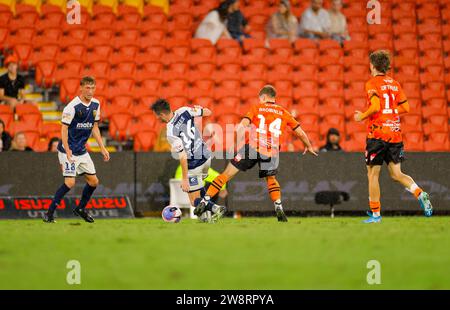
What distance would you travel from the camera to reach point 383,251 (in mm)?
5969

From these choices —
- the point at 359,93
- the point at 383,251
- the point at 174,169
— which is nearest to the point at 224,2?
the point at 359,93

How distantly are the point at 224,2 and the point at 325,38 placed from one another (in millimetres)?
2586

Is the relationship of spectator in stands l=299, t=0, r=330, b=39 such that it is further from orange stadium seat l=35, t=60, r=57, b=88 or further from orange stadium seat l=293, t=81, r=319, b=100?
orange stadium seat l=35, t=60, r=57, b=88

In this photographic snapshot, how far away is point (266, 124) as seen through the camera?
9906 mm

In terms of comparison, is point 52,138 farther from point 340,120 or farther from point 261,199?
point 340,120

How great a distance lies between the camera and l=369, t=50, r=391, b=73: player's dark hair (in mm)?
9180

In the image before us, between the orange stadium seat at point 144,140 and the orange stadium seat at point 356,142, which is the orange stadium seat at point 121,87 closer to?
the orange stadium seat at point 144,140

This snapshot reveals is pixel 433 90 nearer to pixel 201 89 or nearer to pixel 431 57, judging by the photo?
pixel 431 57

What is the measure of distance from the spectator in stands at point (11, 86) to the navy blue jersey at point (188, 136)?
5.77 meters

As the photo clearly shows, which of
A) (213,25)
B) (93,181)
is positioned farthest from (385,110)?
(213,25)

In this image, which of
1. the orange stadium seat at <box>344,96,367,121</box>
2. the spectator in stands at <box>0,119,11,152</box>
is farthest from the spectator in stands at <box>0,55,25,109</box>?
the orange stadium seat at <box>344,96,367,121</box>

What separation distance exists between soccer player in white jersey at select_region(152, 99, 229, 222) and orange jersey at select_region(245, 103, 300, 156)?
619 mm

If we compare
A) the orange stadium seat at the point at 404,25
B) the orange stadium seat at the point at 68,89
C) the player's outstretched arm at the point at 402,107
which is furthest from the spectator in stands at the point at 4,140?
the orange stadium seat at the point at 404,25

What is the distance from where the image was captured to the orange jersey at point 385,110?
9242 millimetres
